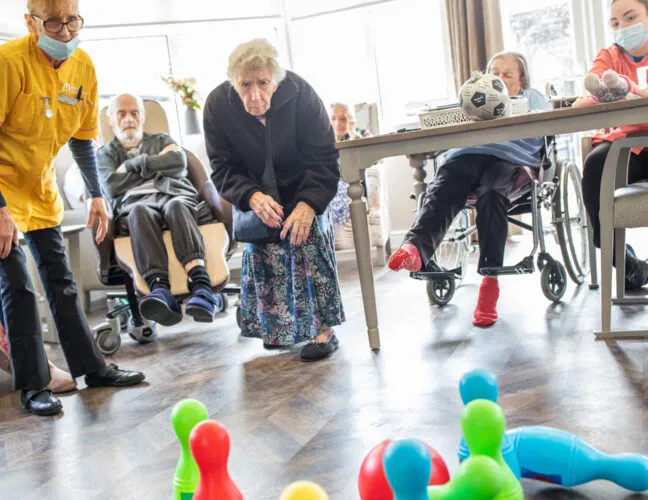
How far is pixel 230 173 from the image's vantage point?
2430 millimetres

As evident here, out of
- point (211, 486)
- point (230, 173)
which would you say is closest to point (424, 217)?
point (230, 173)

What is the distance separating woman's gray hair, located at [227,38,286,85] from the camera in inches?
90.0

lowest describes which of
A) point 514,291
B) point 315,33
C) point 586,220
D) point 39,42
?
point 514,291

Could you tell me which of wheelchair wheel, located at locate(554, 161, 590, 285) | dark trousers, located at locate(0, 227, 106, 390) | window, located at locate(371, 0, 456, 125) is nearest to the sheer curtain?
window, located at locate(371, 0, 456, 125)

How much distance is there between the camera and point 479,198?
263 cm

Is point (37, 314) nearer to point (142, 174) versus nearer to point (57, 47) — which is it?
point (57, 47)

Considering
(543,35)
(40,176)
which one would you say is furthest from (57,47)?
(543,35)

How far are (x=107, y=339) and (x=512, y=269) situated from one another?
1.48 m

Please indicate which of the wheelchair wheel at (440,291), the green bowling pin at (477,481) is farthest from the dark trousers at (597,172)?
the green bowling pin at (477,481)

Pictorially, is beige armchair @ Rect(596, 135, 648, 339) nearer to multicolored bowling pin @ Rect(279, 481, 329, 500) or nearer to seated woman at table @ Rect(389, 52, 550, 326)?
seated woman at table @ Rect(389, 52, 550, 326)

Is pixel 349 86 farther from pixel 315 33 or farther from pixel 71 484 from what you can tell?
pixel 71 484

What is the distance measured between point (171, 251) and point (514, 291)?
4.51 ft

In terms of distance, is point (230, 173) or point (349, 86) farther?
point (349, 86)

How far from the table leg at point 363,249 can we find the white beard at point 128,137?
132 cm
